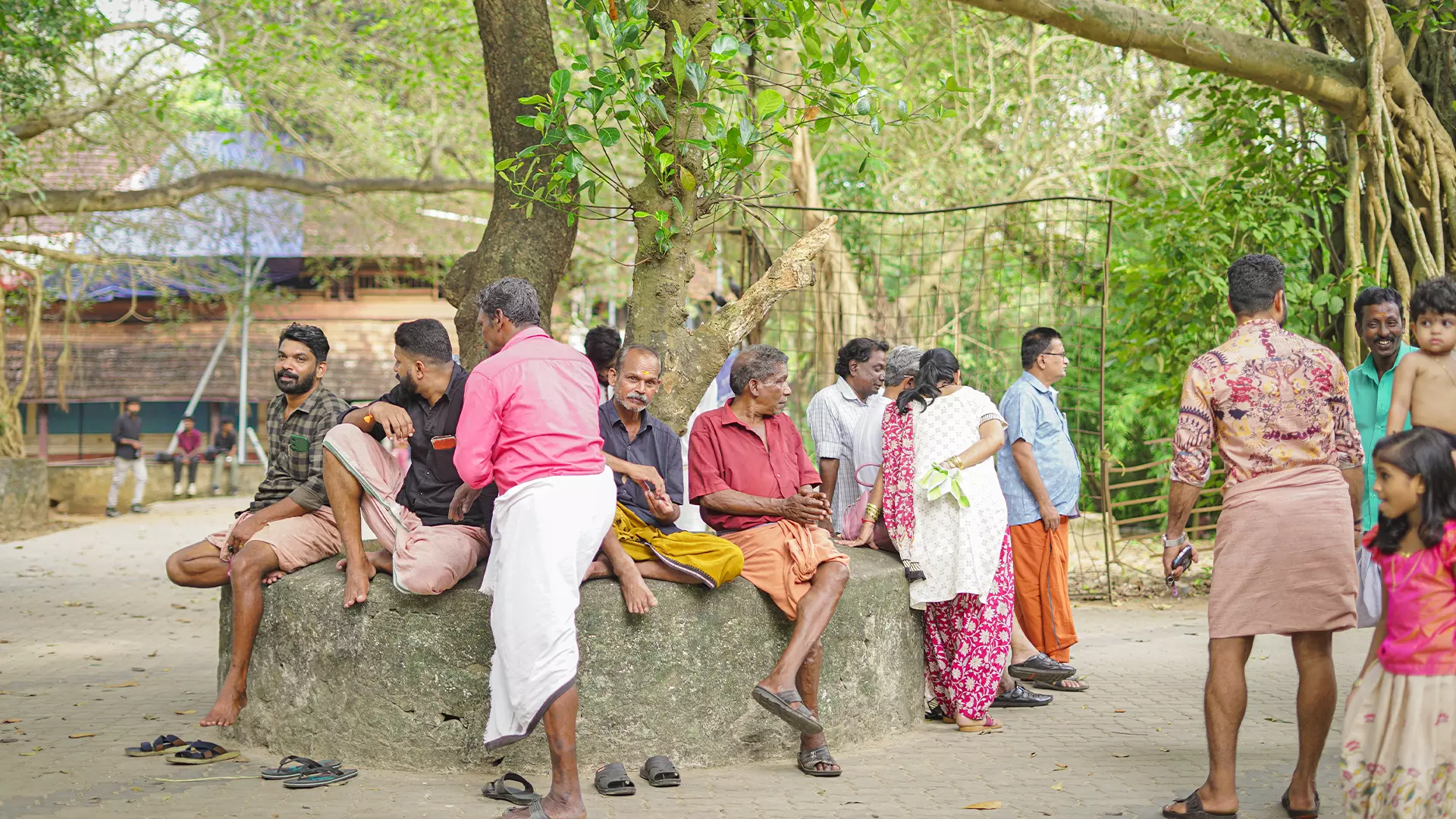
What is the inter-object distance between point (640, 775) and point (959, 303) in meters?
7.78

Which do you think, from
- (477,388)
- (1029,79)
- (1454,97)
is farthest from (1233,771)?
(1029,79)

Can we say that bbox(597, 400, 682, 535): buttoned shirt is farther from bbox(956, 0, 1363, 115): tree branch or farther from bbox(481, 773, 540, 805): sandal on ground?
bbox(956, 0, 1363, 115): tree branch

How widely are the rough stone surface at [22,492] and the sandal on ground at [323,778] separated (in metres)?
13.3

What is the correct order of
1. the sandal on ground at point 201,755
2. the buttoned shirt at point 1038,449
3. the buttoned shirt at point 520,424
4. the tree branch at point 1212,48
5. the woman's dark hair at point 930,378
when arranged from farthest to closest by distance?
the tree branch at point 1212,48 → the buttoned shirt at point 1038,449 → the woman's dark hair at point 930,378 → the sandal on ground at point 201,755 → the buttoned shirt at point 520,424

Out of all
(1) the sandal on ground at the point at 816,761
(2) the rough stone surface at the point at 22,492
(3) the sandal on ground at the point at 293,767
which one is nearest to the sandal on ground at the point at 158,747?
(3) the sandal on ground at the point at 293,767

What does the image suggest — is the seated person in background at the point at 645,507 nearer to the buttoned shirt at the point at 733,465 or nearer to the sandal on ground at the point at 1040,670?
the buttoned shirt at the point at 733,465

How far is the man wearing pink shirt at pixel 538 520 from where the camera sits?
13.6 feet

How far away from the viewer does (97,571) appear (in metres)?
12.1

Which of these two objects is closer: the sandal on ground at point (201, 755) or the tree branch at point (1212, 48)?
the sandal on ground at point (201, 755)

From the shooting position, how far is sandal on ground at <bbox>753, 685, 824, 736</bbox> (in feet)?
14.9

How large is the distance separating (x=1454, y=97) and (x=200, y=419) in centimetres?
2328

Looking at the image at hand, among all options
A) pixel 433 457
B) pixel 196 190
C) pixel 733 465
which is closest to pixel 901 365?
pixel 733 465

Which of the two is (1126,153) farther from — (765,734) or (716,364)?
(765,734)

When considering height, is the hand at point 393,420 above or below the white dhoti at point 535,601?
above
